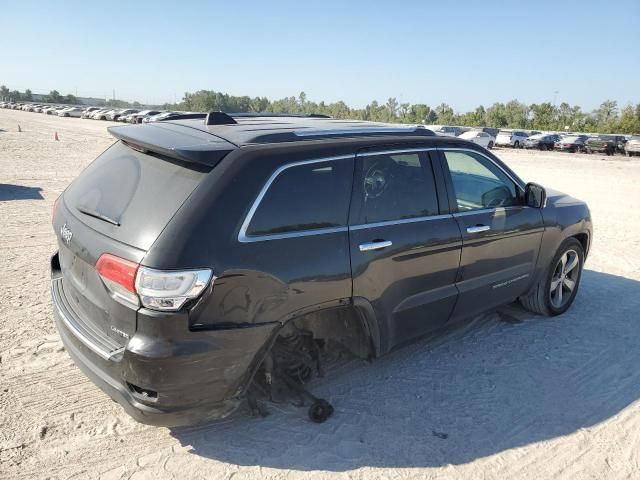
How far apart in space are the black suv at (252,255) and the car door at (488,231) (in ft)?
0.08

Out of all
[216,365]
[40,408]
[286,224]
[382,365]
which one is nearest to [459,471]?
[382,365]

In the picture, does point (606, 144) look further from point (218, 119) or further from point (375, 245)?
point (218, 119)

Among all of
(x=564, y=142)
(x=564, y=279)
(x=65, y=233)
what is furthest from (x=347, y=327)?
(x=564, y=142)

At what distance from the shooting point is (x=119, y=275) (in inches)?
96.2

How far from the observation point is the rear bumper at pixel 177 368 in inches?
94.0

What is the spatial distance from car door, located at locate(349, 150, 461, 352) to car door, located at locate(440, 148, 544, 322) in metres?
0.16

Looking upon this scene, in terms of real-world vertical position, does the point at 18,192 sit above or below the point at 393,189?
below

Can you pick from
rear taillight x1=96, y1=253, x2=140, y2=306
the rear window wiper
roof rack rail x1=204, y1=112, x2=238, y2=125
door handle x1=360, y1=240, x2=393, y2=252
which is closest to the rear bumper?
rear taillight x1=96, y1=253, x2=140, y2=306

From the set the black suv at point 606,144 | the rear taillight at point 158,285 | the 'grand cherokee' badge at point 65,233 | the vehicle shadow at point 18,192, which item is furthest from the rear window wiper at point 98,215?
the black suv at point 606,144

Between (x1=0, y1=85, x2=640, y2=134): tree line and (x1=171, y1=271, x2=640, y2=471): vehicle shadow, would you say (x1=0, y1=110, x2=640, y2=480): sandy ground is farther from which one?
(x1=0, y1=85, x2=640, y2=134): tree line

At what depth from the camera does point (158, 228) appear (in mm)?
2430

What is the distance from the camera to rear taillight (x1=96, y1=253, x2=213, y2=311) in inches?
92.4

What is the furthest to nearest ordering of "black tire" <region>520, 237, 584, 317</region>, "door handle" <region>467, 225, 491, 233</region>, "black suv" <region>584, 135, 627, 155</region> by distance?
"black suv" <region>584, 135, 627, 155</region>, "black tire" <region>520, 237, 584, 317</region>, "door handle" <region>467, 225, 491, 233</region>

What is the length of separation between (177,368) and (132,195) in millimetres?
1011
